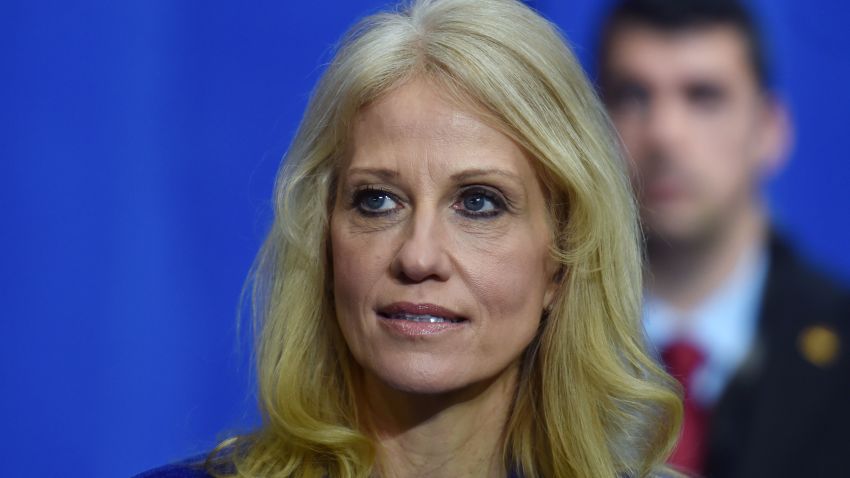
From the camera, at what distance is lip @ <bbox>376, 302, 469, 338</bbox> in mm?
2225

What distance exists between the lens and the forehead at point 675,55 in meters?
3.43

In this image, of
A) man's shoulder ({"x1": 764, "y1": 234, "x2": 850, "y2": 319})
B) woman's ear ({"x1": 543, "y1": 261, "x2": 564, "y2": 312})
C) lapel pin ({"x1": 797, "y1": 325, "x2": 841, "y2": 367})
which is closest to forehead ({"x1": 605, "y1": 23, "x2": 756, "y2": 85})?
man's shoulder ({"x1": 764, "y1": 234, "x2": 850, "y2": 319})

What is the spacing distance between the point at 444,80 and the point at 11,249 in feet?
5.26

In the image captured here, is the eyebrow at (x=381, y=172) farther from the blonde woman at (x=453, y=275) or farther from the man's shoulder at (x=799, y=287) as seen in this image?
the man's shoulder at (x=799, y=287)

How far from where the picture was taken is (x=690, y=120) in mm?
3465

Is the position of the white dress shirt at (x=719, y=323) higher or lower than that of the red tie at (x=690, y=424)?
higher

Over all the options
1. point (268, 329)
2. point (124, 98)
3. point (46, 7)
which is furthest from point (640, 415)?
point (46, 7)

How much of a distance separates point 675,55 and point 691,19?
0.12 metres

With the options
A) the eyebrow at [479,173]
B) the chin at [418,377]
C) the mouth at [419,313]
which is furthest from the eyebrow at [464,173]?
the chin at [418,377]

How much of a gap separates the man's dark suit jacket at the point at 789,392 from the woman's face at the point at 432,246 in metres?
1.31

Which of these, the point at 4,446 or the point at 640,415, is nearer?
the point at 640,415

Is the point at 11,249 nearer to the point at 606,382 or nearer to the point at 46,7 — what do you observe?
the point at 46,7

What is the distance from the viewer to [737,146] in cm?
343

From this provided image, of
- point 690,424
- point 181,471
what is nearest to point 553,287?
point 181,471
